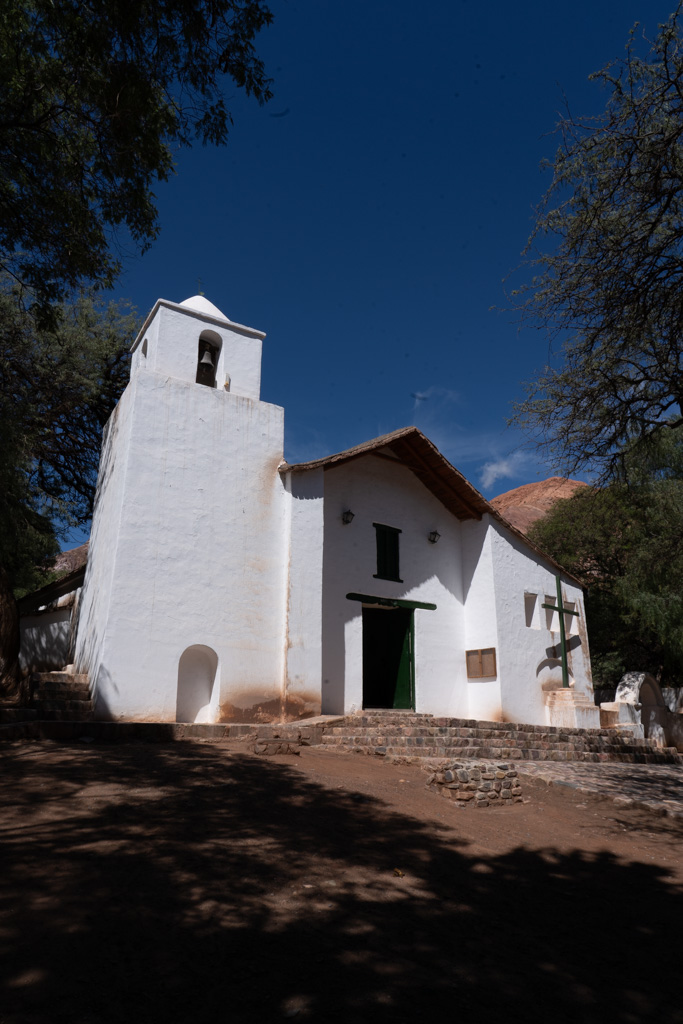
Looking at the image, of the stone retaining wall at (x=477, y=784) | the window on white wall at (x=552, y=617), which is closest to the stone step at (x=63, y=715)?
the stone retaining wall at (x=477, y=784)

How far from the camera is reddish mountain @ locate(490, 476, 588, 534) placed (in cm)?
5238

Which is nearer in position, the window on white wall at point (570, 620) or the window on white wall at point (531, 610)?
the window on white wall at point (531, 610)

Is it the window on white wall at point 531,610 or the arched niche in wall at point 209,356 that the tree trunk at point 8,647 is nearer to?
the arched niche in wall at point 209,356

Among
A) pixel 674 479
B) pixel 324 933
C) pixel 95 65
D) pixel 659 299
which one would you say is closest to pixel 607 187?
pixel 659 299

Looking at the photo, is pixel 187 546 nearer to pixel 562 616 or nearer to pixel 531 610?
pixel 531 610

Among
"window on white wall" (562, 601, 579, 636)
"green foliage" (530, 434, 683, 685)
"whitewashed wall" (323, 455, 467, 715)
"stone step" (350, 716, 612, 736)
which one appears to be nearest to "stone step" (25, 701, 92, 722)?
"stone step" (350, 716, 612, 736)

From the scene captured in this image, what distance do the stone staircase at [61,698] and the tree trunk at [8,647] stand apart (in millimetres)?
455

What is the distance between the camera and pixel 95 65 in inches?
295

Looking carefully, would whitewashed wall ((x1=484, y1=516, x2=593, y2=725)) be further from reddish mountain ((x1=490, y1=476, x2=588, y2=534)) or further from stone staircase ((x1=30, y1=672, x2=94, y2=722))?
reddish mountain ((x1=490, y1=476, x2=588, y2=534))

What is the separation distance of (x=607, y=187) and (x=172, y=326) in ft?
28.5

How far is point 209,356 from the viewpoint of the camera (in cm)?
1351

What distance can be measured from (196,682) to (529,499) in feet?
167

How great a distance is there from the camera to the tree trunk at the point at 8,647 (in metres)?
9.81

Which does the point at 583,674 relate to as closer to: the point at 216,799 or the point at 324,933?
the point at 216,799
